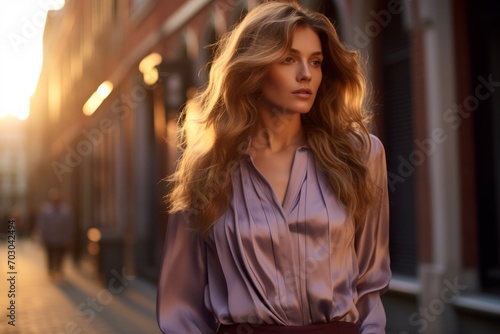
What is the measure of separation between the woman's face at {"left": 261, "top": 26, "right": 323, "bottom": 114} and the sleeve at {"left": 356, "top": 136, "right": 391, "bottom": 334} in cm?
28

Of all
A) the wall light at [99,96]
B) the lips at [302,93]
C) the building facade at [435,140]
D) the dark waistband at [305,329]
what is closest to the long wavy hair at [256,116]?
the lips at [302,93]

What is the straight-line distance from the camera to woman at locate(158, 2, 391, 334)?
273 centimetres

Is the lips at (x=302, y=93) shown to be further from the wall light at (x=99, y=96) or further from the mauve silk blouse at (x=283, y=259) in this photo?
the wall light at (x=99, y=96)

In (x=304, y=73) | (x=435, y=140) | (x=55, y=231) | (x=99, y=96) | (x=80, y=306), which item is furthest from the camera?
(x=99, y=96)

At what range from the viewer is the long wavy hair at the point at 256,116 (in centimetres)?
281

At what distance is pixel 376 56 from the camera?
1059 centimetres

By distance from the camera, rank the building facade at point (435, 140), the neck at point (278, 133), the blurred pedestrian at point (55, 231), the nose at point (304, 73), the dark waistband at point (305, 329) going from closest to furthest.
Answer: the dark waistband at point (305, 329), the nose at point (304, 73), the neck at point (278, 133), the building facade at point (435, 140), the blurred pedestrian at point (55, 231)

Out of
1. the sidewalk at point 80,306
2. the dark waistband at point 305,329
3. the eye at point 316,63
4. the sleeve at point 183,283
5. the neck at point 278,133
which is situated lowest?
the sidewalk at point 80,306

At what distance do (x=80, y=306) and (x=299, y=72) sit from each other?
12.3 metres

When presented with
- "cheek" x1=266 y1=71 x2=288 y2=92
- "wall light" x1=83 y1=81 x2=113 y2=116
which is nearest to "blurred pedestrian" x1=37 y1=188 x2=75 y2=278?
"wall light" x1=83 y1=81 x2=113 y2=116

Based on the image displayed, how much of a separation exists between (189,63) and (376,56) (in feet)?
17.2

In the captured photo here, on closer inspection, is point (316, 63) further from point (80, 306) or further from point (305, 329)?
point (80, 306)

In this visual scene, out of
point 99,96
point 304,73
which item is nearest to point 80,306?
point 304,73

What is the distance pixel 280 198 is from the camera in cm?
285
